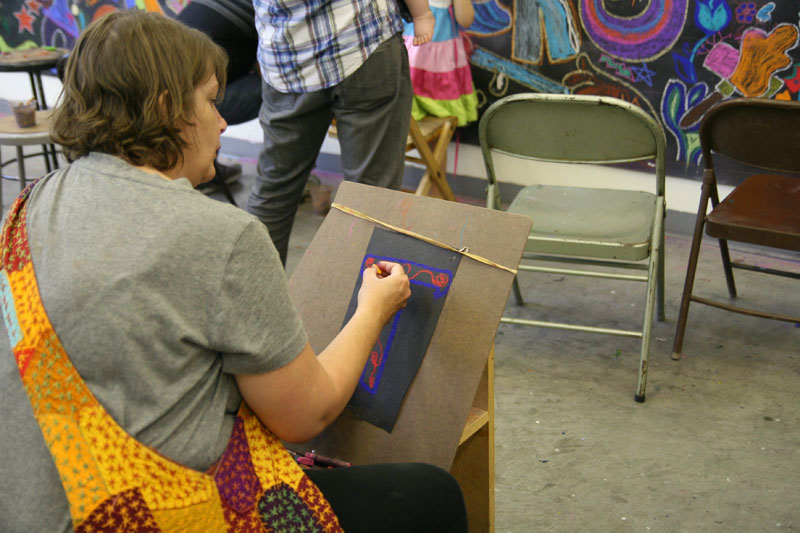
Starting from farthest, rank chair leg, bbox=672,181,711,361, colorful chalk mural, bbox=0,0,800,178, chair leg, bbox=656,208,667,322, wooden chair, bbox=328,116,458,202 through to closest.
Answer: wooden chair, bbox=328,116,458,202, colorful chalk mural, bbox=0,0,800,178, chair leg, bbox=656,208,667,322, chair leg, bbox=672,181,711,361

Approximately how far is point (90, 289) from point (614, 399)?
1.82 metres

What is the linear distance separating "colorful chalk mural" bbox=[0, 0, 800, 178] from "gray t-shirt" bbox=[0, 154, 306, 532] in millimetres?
2661

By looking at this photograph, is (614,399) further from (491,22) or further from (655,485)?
(491,22)

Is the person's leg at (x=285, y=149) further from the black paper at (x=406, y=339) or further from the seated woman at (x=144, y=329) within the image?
the seated woman at (x=144, y=329)

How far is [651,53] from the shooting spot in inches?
129

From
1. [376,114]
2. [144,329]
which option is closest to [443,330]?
[144,329]

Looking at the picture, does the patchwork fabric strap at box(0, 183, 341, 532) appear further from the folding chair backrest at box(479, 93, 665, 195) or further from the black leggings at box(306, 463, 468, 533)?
the folding chair backrest at box(479, 93, 665, 195)

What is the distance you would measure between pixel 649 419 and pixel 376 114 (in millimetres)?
1183

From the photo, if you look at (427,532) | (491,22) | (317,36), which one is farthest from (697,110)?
(427,532)

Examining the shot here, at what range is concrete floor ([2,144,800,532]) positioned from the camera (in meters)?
1.96

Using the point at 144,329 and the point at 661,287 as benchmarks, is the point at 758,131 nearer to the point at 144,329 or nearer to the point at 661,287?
the point at 661,287

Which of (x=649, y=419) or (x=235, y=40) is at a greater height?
(x=235, y=40)

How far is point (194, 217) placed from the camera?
97 centimetres

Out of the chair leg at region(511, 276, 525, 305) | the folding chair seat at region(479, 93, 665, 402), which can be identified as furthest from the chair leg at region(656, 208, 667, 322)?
the chair leg at region(511, 276, 525, 305)
